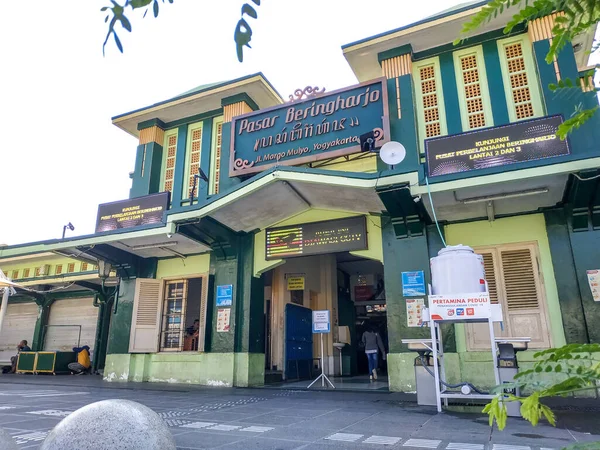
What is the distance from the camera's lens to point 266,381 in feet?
36.3

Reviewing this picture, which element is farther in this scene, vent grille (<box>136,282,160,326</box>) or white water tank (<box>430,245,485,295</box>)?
vent grille (<box>136,282,160,326</box>)

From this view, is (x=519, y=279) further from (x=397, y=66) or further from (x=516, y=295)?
(x=397, y=66)

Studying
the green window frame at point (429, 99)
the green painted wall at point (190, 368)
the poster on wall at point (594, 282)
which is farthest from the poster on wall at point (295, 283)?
the poster on wall at point (594, 282)

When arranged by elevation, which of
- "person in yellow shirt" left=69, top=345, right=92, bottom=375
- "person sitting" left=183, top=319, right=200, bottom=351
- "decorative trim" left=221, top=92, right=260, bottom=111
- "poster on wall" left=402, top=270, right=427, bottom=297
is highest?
"decorative trim" left=221, top=92, right=260, bottom=111

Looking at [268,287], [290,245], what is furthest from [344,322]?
[290,245]

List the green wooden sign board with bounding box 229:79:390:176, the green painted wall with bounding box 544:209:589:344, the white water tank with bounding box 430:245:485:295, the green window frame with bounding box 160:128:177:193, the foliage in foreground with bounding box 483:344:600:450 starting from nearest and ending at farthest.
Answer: the foliage in foreground with bounding box 483:344:600:450 < the white water tank with bounding box 430:245:485:295 < the green painted wall with bounding box 544:209:589:344 < the green wooden sign board with bounding box 229:79:390:176 < the green window frame with bounding box 160:128:177:193

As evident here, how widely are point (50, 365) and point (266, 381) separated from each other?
872cm

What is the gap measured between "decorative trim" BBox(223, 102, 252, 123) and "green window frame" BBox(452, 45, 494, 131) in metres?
5.55

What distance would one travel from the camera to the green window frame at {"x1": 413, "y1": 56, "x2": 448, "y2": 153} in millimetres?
9836

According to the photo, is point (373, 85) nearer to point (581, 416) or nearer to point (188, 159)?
point (188, 159)

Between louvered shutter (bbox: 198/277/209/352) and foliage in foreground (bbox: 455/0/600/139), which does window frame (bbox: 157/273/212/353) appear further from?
foliage in foreground (bbox: 455/0/600/139)

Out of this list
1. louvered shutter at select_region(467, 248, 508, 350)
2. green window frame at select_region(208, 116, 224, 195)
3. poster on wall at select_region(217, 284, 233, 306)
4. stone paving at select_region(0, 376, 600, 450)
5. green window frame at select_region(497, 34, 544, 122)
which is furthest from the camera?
green window frame at select_region(208, 116, 224, 195)

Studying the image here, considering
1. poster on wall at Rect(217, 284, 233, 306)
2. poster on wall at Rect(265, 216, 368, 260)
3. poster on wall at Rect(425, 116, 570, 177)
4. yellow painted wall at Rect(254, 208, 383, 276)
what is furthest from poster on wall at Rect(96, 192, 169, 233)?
poster on wall at Rect(425, 116, 570, 177)

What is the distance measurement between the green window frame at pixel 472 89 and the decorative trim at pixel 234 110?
18.2ft
